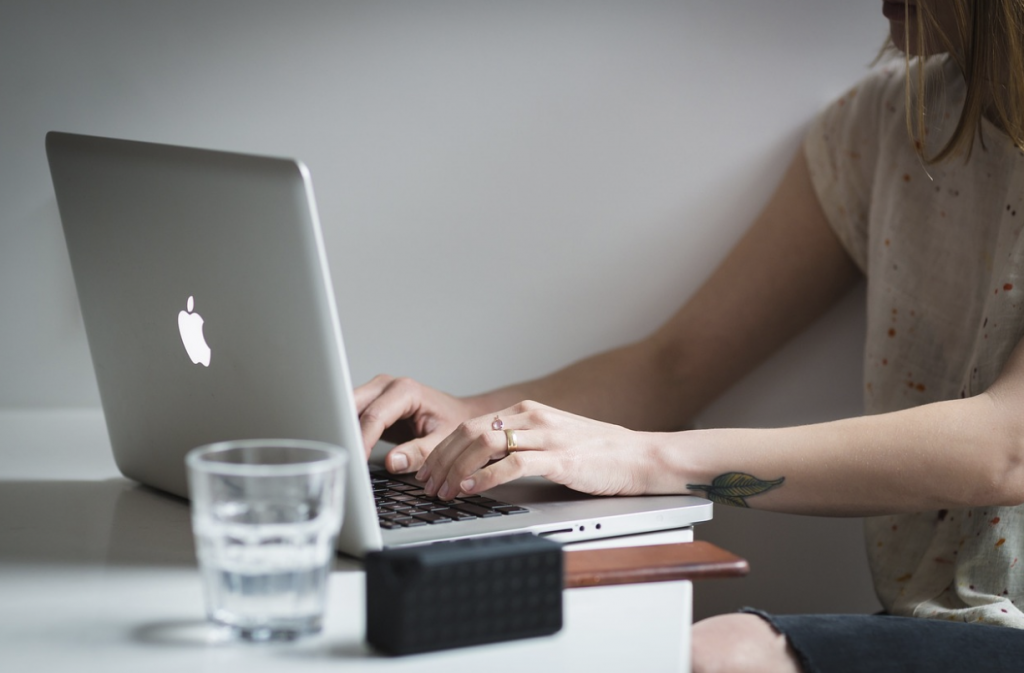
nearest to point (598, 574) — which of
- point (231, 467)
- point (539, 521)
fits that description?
point (539, 521)

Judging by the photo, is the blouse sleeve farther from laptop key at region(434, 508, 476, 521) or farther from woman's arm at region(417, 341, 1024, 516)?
laptop key at region(434, 508, 476, 521)

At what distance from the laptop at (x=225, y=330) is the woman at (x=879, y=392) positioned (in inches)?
2.5

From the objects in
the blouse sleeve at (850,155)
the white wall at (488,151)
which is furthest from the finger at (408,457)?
the blouse sleeve at (850,155)

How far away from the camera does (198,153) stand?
715 millimetres

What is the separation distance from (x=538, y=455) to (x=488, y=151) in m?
0.70

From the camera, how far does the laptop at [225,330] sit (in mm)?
674

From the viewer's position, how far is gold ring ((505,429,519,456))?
88cm

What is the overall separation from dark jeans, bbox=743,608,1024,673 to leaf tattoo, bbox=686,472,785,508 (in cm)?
12

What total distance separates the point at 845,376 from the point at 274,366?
3.46ft

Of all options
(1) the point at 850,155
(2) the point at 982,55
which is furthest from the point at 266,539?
(1) the point at 850,155

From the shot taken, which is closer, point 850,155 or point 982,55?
point 982,55

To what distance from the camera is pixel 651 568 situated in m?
0.70

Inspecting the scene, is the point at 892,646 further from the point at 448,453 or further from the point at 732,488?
the point at 448,453

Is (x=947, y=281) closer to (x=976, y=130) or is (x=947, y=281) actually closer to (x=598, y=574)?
(x=976, y=130)
